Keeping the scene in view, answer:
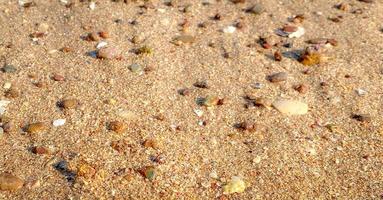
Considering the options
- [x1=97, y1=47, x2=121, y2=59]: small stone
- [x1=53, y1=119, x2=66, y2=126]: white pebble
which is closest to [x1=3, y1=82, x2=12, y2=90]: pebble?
[x1=53, y1=119, x2=66, y2=126]: white pebble

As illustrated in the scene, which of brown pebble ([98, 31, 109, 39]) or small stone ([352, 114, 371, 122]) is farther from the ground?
brown pebble ([98, 31, 109, 39])

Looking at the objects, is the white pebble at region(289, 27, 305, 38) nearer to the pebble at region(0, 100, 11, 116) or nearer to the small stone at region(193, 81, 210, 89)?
the small stone at region(193, 81, 210, 89)

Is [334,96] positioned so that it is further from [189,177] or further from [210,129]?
[189,177]

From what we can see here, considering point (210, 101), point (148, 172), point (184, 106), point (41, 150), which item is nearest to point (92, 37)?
point (184, 106)

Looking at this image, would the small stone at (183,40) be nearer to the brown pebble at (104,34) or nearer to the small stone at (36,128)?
the brown pebble at (104,34)

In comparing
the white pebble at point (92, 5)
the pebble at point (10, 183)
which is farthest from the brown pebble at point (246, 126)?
the white pebble at point (92, 5)

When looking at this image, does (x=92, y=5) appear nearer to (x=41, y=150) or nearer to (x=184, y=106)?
(x=184, y=106)

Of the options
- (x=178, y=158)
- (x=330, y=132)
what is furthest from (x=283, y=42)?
(x=178, y=158)
